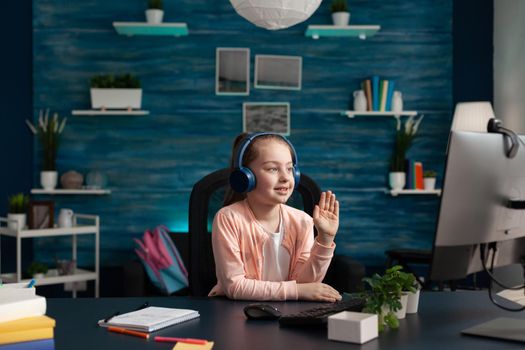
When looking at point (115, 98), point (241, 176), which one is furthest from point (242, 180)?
point (115, 98)

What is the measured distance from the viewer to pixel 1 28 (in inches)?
181

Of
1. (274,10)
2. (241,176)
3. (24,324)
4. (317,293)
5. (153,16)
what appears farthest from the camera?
(153,16)

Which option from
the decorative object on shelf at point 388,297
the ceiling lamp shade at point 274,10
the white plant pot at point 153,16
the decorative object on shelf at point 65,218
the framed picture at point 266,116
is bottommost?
the decorative object on shelf at point 65,218

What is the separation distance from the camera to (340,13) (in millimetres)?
4484

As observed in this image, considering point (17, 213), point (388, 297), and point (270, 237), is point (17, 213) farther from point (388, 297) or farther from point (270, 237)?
point (388, 297)

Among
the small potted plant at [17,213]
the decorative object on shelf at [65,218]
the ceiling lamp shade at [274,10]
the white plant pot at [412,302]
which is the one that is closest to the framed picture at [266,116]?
the decorative object on shelf at [65,218]

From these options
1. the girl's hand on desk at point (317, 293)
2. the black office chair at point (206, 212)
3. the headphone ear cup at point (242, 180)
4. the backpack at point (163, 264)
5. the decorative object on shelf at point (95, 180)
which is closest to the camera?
the girl's hand on desk at point (317, 293)

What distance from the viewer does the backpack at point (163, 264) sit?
4.05 meters

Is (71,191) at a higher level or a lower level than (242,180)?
lower

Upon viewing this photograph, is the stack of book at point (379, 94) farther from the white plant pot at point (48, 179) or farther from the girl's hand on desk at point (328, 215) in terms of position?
the girl's hand on desk at point (328, 215)

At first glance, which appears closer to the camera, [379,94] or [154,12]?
[154,12]

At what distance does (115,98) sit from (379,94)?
1792 mm

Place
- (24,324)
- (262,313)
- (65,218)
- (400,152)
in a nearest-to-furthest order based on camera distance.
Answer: (24,324) → (262,313) → (65,218) → (400,152)

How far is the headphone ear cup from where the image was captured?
6.47 feet
